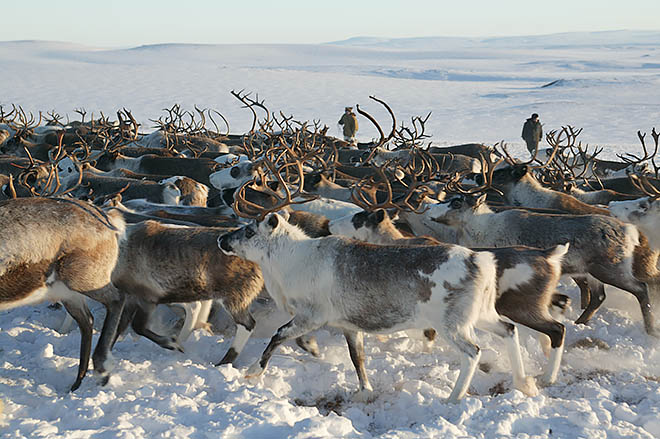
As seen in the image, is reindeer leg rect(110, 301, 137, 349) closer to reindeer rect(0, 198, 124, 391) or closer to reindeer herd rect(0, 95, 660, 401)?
reindeer herd rect(0, 95, 660, 401)

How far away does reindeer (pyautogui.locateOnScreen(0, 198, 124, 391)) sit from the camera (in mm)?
4203

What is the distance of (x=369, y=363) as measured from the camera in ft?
15.6

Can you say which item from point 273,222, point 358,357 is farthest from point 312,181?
point 358,357

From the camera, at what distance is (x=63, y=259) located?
4355 mm

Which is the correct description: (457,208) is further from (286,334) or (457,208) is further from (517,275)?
(286,334)

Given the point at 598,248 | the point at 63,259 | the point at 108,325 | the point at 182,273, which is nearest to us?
the point at 63,259

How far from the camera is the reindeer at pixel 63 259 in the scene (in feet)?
13.8

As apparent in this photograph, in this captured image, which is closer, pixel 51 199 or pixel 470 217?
pixel 51 199

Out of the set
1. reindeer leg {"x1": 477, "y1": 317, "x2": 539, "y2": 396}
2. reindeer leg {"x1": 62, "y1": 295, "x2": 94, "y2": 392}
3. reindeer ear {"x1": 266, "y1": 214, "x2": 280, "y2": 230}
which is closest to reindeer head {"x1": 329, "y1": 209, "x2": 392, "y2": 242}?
reindeer ear {"x1": 266, "y1": 214, "x2": 280, "y2": 230}

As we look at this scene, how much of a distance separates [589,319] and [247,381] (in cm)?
295

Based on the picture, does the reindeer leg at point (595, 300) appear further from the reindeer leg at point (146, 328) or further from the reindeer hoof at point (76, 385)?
the reindeer hoof at point (76, 385)

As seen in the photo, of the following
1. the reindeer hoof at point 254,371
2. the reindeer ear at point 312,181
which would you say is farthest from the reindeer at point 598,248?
the reindeer ear at point 312,181

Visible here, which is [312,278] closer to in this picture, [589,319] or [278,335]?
[278,335]

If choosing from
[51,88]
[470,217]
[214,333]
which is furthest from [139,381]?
[51,88]
